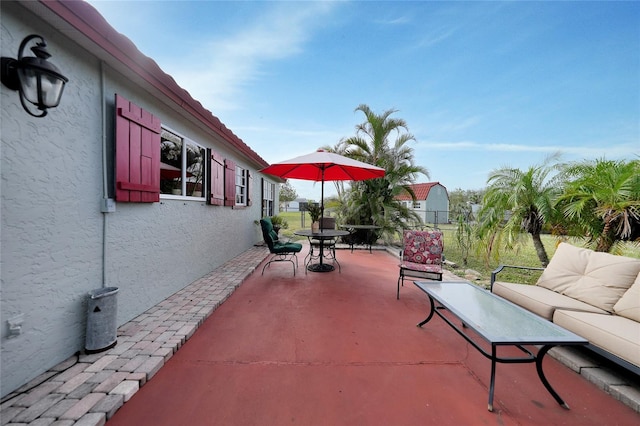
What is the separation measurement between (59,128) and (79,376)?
2.08 m

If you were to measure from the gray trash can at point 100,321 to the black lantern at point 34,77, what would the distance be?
63.5 inches

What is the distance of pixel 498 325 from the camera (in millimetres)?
2064

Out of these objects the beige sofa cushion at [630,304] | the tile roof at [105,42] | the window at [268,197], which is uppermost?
the tile roof at [105,42]

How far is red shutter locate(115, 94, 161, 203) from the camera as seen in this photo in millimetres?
2621

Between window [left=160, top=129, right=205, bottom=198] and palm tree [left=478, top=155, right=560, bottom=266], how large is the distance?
5.58m

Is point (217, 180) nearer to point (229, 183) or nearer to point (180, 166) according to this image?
point (229, 183)

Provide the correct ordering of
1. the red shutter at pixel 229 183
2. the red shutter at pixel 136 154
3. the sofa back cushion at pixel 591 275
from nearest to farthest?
the sofa back cushion at pixel 591 275 → the red shutter at pixel 136 154 → the red shutter at pixel 229 183

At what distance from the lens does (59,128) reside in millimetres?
2070

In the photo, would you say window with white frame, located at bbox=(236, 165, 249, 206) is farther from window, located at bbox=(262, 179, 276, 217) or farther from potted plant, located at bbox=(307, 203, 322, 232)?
potted plant, located at bbox=(307, 203, 322, 232)

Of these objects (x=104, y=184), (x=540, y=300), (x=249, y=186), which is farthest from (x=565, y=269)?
(x=249, y=186)

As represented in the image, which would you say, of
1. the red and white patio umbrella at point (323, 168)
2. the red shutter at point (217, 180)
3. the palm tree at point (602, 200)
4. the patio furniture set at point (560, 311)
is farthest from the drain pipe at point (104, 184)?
the palm tree at point (602, 200)

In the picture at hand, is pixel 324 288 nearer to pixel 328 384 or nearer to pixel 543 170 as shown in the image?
pixel 328 384

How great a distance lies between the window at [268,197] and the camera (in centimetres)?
1015

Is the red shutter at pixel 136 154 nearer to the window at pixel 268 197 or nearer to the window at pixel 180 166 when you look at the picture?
the window at pixel 180 166
